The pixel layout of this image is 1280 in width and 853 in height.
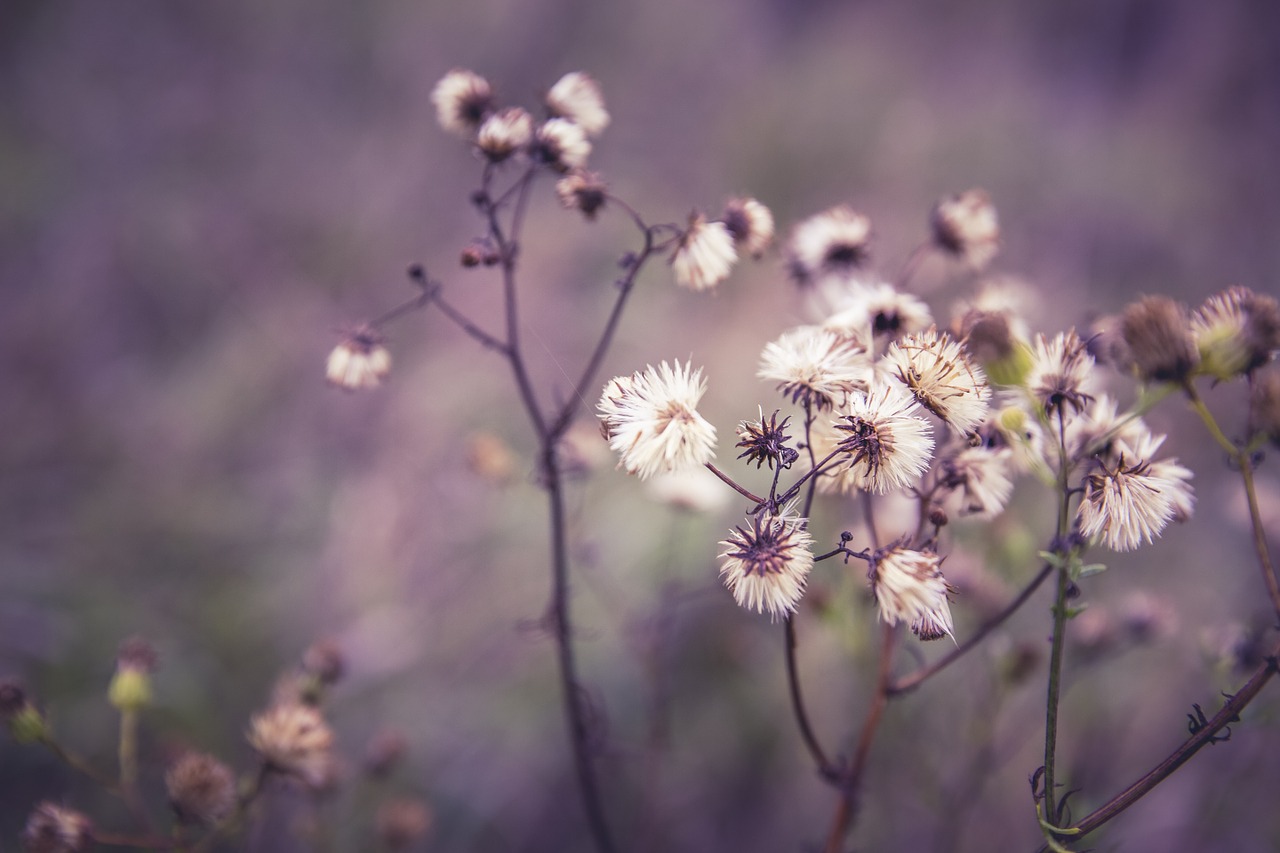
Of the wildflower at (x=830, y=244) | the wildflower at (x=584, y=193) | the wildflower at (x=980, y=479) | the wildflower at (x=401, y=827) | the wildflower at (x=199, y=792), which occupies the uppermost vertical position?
the wildflower at (x=830, y=244)

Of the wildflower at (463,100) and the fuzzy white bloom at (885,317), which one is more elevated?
the wildflower at (463,100)

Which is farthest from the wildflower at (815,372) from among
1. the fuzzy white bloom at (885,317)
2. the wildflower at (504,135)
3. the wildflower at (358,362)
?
A: the wildflower at (358,362)

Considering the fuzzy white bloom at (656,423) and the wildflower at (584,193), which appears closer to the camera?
the fuzzy white bloom at (656,423)

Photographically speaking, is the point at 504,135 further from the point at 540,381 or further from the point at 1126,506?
the point at 540,381

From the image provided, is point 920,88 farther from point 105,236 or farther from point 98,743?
point 98,743

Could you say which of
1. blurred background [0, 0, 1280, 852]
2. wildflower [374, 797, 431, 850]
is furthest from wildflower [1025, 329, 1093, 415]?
wildflower [374, 797, 431, 850]

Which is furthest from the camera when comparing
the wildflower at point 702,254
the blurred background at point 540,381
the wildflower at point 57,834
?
the blurred background at point 540,381

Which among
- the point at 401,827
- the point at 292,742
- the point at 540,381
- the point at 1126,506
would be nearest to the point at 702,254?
the point at 1126,506

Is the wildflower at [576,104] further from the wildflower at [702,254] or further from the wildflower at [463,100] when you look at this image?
the wildflower at [702,254]
